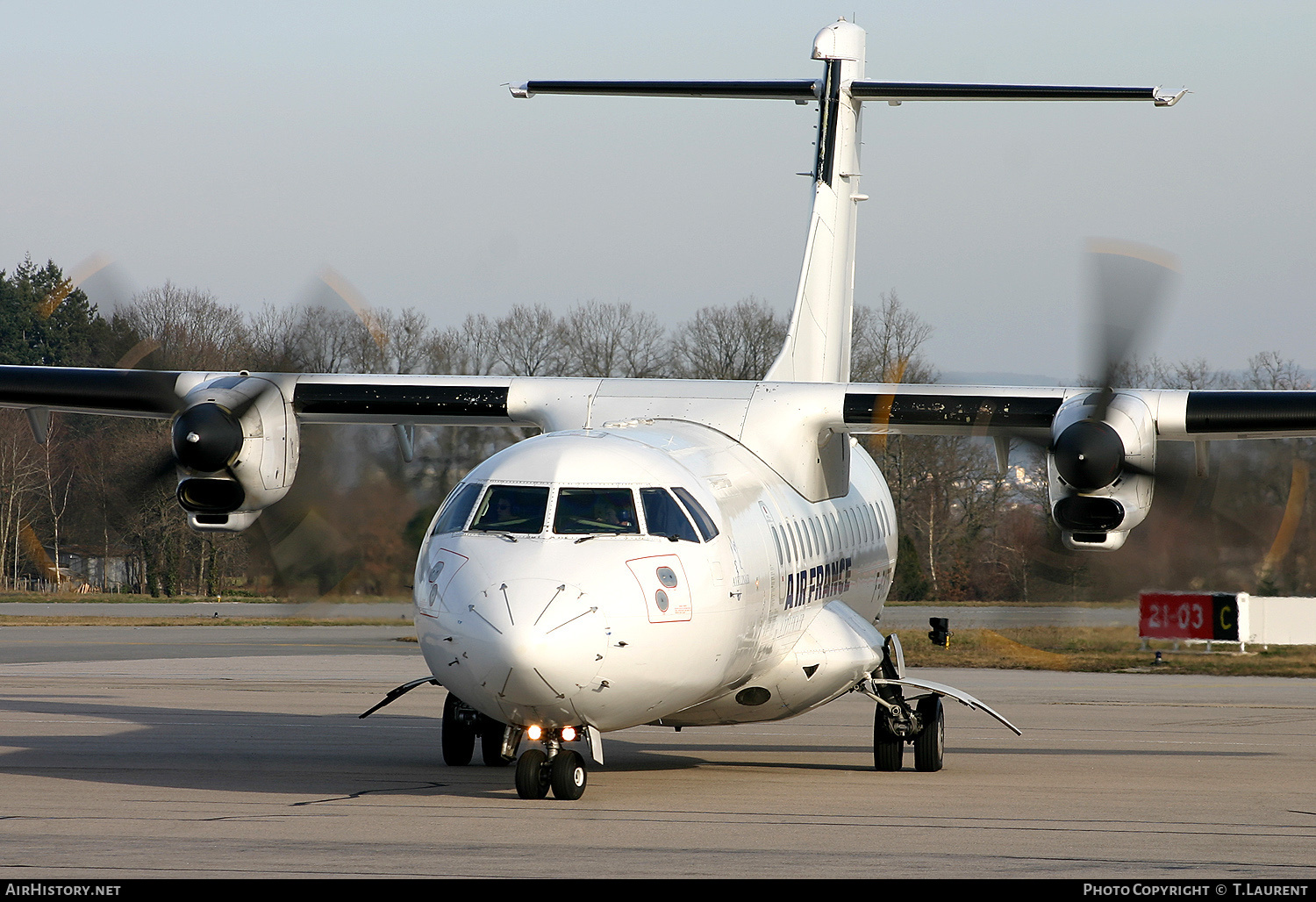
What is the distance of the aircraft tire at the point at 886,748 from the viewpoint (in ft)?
44.7

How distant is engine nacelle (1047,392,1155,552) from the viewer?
12125mm

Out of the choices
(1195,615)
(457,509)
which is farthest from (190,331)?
(1195,615)

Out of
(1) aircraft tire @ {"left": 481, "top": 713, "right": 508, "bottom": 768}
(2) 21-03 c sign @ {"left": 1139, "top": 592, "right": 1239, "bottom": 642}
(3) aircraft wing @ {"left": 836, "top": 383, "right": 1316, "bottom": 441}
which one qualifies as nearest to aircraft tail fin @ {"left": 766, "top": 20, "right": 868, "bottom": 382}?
(3) aircraft wing @ {"left": 836, "top": 383, "right": 1316, "bottom": 441}

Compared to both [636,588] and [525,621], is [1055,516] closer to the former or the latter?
[636,588]

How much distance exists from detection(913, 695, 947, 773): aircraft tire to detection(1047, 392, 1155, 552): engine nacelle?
211 cm

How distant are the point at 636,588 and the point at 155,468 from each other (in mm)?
5960

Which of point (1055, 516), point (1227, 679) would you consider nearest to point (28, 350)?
point (1227, 679)

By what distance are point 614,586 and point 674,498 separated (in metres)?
1.20

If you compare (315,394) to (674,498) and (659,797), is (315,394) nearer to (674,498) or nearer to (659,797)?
(674,498)

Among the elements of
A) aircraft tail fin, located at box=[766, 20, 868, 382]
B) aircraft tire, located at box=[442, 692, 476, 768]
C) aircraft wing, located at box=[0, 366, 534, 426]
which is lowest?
aircraft tire, located at box=[442, 692, 476, 768]

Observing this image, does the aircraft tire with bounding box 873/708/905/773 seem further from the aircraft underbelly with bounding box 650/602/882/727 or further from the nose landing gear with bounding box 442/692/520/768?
the nose landing gear with bounding box 442/692/520/768

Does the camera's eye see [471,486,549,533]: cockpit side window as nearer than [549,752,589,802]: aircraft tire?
Yes

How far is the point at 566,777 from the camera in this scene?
33.5 feet

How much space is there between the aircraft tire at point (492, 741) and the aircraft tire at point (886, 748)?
339 centimetres
